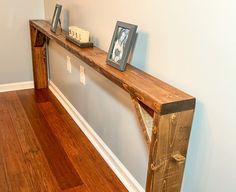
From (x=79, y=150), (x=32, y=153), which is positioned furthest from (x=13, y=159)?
(x=79, y=150)

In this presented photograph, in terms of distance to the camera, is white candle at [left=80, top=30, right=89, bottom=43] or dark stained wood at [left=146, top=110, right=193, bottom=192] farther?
white candle at [left=80, top=30, right=89, bottom=43]

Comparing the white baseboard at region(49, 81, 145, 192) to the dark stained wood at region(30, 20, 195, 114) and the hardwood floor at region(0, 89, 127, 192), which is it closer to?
the hardwood floor at region(0, 89, 127, 192)

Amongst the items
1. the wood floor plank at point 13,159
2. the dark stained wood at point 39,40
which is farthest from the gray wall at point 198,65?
the dark stained wood at point 39,40

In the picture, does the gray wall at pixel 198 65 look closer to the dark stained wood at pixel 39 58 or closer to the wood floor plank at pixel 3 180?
the wood floor plank at pixel 3 180

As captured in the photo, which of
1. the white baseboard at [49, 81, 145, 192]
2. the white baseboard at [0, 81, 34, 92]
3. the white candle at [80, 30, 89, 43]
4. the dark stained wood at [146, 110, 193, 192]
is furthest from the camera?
the white baseboard at [0, 81, 34, 92]

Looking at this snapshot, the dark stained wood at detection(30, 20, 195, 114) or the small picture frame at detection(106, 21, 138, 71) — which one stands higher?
the small picture frame at detection(106, 21, 138, 71)

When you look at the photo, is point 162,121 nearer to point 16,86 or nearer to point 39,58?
point 39,58

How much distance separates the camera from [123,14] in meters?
1.54

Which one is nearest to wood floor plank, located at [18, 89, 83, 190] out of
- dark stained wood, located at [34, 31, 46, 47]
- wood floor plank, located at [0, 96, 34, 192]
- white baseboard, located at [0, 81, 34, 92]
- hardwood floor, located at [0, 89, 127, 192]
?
hardwood floor, located at [0, 89, 127, 192]

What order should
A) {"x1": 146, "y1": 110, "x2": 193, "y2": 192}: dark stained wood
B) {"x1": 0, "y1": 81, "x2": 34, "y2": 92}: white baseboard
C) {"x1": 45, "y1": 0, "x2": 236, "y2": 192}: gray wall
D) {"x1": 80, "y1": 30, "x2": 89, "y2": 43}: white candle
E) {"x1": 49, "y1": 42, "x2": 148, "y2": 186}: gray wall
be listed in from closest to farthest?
{"x1": 45, "y1": 0, "x2": 236, "y2": 192}: gray wall, {"x1": 146, "y1": 110, "x2": 193, "y2": 192}: dark stained wood, {"x1": 49, "y1": 42, "x2": 148, "y2": 186}: gray wall, {"x1": 80, "y1": 30, "x2": 89, "y2": 43}: white candle, {"x1": 0, "y1": 81, "x2": 34, "y2": 92}: white baseboard

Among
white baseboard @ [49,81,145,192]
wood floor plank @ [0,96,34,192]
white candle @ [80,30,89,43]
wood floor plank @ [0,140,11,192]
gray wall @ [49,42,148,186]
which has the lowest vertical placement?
wood floor plank @ [0,140,11,192]

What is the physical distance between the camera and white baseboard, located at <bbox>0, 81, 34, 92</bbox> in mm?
3202

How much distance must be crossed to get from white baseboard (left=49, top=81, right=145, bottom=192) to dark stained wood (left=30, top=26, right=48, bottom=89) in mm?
547

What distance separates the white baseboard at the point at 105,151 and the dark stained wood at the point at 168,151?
486 mm
